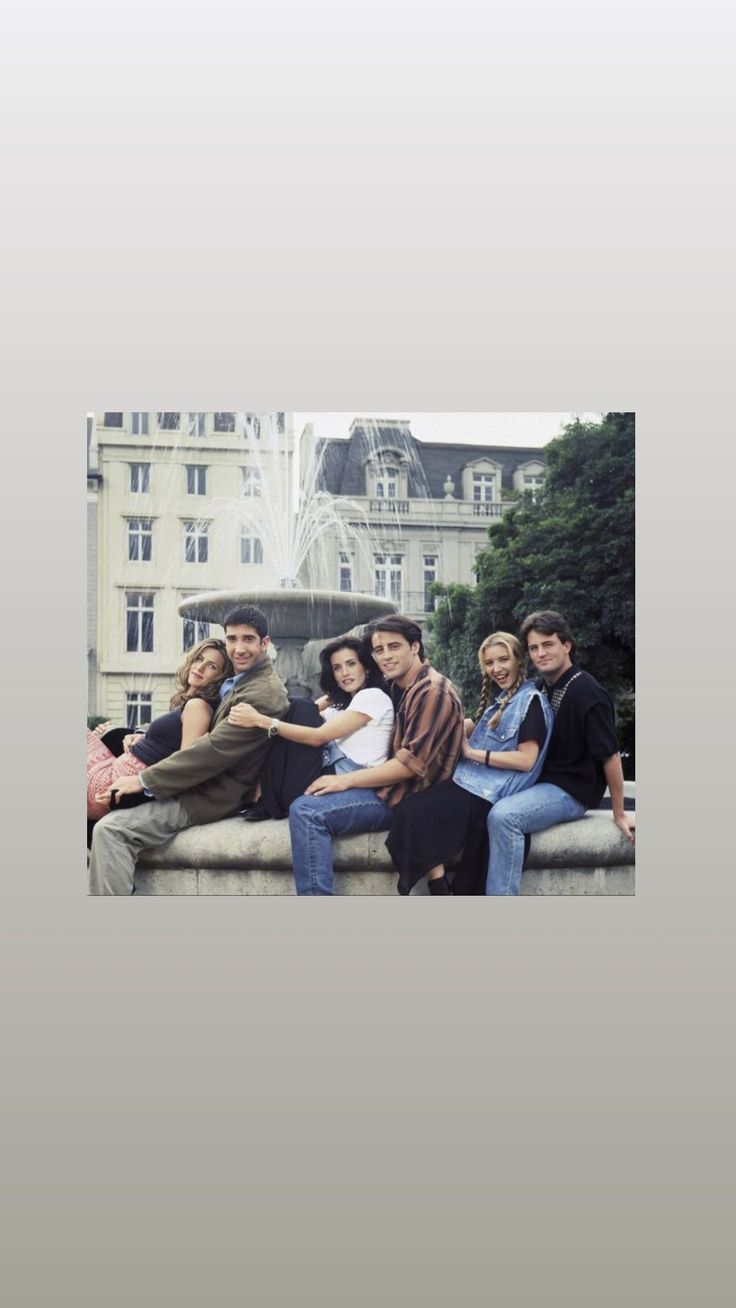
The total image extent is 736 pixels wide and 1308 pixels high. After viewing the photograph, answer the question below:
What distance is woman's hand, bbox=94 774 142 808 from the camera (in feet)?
22.8

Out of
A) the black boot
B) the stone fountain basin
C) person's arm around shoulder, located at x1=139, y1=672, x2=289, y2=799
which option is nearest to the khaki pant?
person's arm around shoulder, located at x1=139, y1=672, x2=289, y2=799

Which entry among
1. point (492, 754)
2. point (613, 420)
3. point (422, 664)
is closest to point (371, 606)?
point (422, 664)

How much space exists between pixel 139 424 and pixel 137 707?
1196 mm

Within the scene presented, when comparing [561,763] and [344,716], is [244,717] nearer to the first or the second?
[344,716]

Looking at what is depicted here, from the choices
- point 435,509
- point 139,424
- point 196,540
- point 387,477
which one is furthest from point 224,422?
point 435,509

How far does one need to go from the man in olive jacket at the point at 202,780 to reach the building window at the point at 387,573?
51 cm

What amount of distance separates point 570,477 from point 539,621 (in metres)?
0.62

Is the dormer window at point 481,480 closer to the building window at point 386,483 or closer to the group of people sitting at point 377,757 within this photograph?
the building window at point 386,483

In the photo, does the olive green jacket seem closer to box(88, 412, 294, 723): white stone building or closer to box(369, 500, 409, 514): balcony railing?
box(88, 412, 294, 723): white stone building

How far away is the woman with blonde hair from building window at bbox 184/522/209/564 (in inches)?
14.9

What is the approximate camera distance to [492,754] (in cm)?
690

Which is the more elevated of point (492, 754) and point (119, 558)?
point (119, 558)
